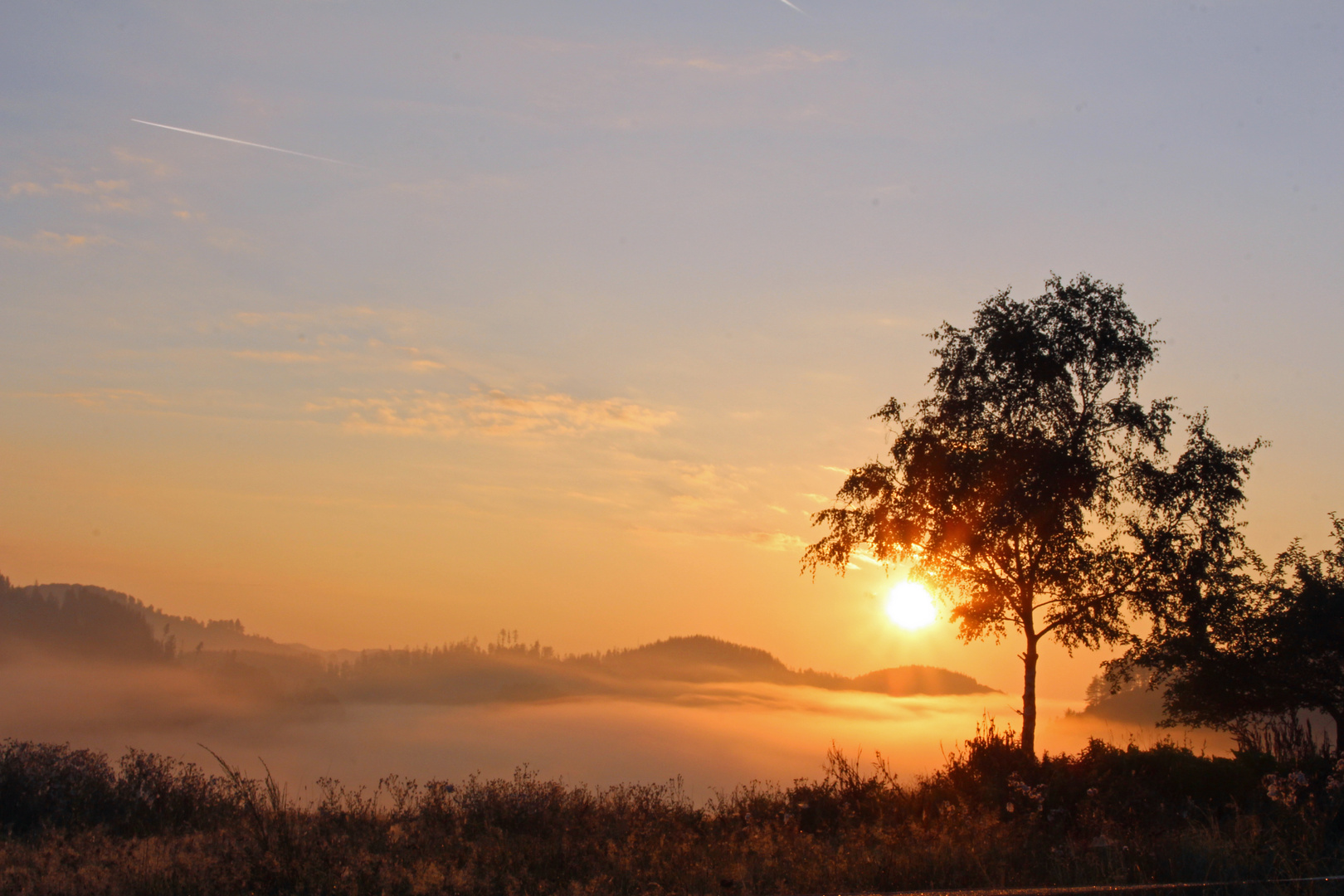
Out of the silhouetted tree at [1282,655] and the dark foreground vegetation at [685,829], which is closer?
the dark foreground vegetation at [685,829]

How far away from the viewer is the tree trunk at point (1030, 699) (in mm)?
23312

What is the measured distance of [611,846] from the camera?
11.3 m

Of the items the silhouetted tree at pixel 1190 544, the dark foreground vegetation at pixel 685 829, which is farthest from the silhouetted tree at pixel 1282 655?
Answer: the dark foreground vegetation at pixel 685 829

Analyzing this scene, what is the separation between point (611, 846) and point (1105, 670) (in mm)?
21283

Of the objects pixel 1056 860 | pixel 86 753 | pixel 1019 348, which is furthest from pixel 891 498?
pixel 86 753

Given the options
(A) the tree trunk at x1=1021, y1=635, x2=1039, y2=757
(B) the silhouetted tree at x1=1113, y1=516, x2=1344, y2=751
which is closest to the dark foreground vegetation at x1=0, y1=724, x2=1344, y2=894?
(A) the tree trunk at x1=1021, y1=635, x2=1039, y2=757

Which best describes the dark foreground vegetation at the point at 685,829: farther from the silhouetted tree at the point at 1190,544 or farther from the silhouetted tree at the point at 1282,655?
the silhouetted tree at the point at 1282,655

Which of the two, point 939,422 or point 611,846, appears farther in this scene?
point 939,422

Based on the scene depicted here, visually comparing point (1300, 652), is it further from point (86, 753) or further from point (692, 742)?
point (692, 742)

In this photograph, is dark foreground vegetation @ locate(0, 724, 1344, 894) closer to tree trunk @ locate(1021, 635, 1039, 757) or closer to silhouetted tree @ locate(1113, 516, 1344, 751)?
tree trunk @ locate(1021, 635, 1039, 757)

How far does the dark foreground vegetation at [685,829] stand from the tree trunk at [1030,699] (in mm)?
4551

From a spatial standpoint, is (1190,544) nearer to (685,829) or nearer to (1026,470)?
(1026,470)

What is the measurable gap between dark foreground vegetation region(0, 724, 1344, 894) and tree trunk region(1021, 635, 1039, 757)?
14.9 feet

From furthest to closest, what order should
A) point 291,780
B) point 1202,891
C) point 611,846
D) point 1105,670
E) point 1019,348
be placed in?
point 1105,670 → point 1019,348 → point 291,780 → point 611,846 → point 1202,891
